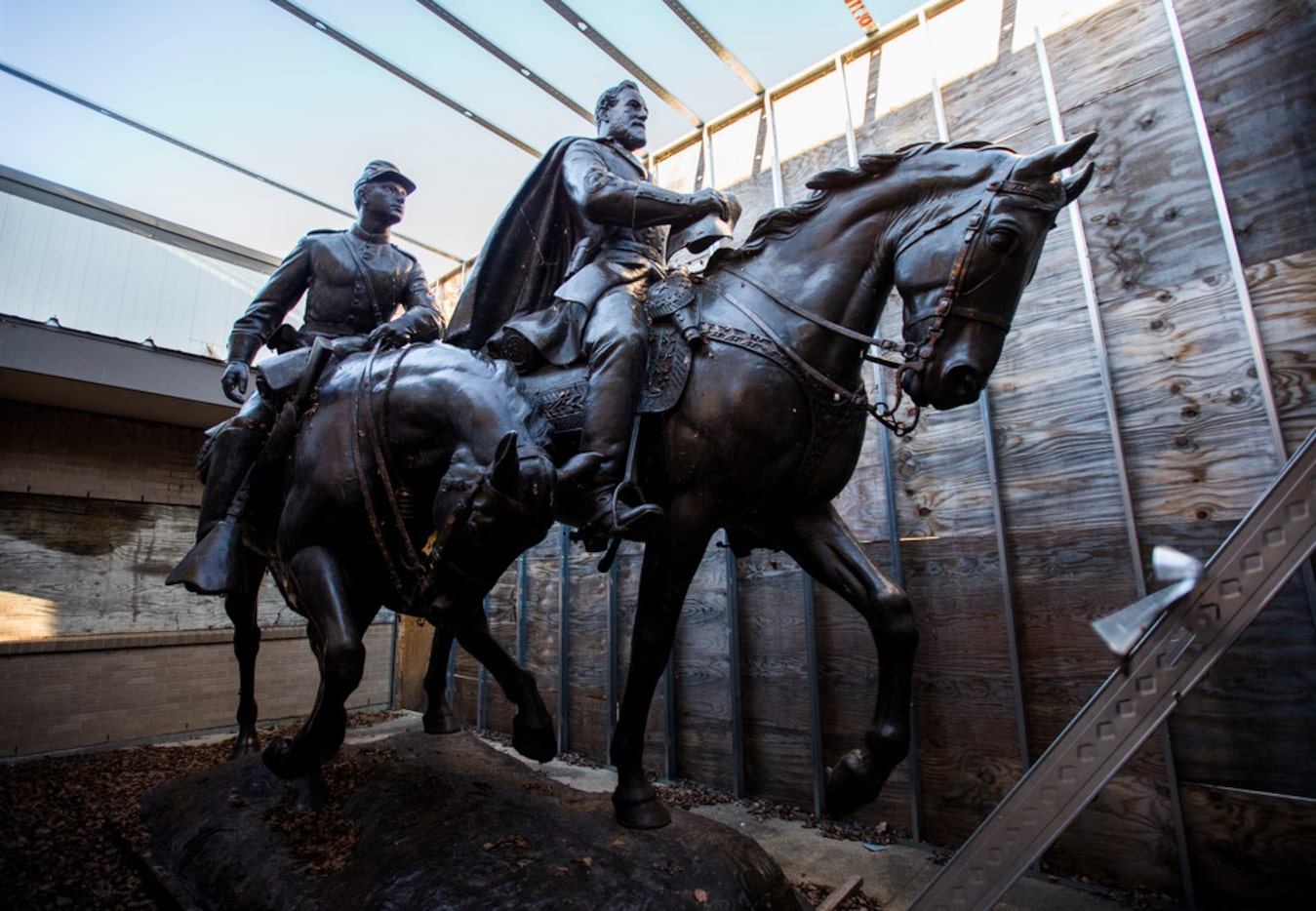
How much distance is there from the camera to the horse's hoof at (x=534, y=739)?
262 centimetres

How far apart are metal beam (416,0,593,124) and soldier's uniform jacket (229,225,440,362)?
5.28 ft

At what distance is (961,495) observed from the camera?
3.12 m

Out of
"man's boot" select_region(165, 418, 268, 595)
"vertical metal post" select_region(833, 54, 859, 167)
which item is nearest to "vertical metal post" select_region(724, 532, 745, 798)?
"man's boot" select_region(165, 418, 268, 595)

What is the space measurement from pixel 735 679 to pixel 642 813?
5.28ft

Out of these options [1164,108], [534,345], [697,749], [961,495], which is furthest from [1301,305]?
[697,749]

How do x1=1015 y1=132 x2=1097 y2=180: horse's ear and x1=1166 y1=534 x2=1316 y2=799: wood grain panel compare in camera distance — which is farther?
x1=1166 y1=534 x2=1316 y2=799: wood grain panel

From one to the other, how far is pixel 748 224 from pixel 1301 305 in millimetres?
2940

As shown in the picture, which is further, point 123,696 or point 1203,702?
point 123,696

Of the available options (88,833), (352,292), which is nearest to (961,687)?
(352,292)

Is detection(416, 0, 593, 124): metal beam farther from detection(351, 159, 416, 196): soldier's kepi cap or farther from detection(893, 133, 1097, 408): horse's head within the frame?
detection(893, 133, 1097, 408): horse's head

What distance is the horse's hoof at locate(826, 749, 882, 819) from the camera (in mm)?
1902

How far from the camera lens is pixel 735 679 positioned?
366 centimetres

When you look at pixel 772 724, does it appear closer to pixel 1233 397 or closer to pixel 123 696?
pixel 1233 397

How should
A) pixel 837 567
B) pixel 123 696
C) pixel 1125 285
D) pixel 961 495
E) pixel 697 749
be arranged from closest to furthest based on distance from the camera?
pixel 837 567 → pixel 1125 285 → pixel 961 495 → pixel 697 749 → pixel 123 696
